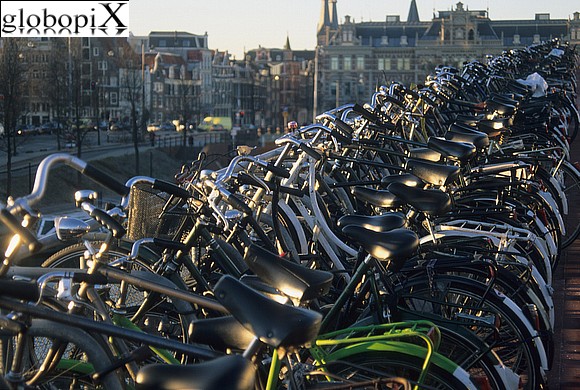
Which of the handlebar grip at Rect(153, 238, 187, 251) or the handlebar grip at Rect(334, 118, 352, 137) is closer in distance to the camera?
the handlebar grip at Rect(153, 238, 187, 251)

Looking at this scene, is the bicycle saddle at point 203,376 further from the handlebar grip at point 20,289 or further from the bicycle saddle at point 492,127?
the bicycle saddle at point 492,127

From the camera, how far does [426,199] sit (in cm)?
407

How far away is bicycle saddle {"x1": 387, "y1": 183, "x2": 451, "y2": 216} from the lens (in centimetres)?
407

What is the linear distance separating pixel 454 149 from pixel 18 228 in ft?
10.2

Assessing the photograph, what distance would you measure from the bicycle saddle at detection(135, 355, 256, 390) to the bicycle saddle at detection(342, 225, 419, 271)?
3.50ft

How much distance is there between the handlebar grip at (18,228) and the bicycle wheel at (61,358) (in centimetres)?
24

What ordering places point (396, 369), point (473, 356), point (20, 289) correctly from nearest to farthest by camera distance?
1. point (20, 289)
2. point (396, 369)
3. point (473, 356)

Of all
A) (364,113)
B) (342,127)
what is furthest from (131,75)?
(342,127)

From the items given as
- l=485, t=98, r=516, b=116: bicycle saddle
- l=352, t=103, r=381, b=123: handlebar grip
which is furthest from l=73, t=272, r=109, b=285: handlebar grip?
l=485, t=98, r=516, b=116: bicycle saddle

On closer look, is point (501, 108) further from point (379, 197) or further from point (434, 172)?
point (379, 197)

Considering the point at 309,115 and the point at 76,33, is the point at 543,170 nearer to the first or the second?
the point at 76,33

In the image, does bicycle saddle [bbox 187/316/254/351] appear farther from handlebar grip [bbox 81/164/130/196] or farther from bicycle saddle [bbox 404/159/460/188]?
bicycle saddle [bbox 404/159/460/188]

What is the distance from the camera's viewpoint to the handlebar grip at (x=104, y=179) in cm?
288

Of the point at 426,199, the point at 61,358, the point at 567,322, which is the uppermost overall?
the point at 426,199
